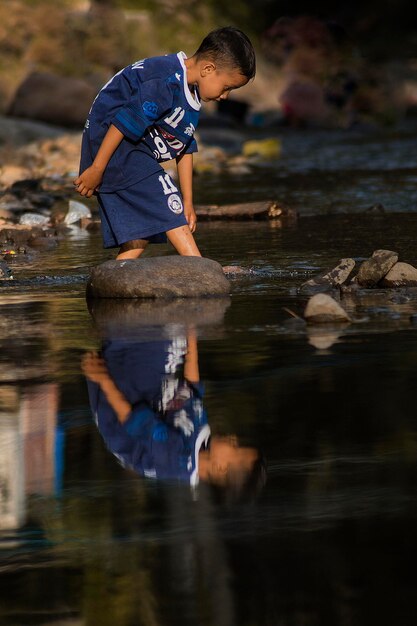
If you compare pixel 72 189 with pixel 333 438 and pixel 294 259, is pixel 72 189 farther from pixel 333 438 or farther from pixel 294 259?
pixel 333 438

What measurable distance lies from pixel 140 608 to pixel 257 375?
239 centimetres

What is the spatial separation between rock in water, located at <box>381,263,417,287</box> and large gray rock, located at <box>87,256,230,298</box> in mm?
846

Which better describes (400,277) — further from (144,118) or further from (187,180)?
(144,118)

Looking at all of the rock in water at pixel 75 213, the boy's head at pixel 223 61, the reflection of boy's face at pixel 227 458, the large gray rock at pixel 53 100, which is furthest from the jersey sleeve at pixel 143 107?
the large gray rock at pixel 53 100

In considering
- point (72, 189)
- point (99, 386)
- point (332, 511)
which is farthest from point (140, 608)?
point (72, 189)

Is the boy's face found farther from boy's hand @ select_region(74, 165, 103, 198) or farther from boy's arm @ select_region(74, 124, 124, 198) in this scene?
boy's hand @ select_region(74, 165, 103, 198)

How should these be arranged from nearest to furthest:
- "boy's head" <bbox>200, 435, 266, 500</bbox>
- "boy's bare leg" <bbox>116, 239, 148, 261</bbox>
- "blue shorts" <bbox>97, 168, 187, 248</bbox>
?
1. "boy's head" <bbox>200, 435, 266, 500</bbox>
2. "blue shorts" <bbox>97, 168, 187, 248</bbox>
3. "boy's bare leg" <bbox>116, 239, 148, 261</bbox>

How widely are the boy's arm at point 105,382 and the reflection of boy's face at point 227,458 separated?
46 centimetres

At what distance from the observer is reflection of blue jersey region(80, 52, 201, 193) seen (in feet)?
25.3

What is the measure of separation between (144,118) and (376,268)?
1.45 m

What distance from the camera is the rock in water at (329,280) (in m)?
7.77

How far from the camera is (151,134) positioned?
26.3ft

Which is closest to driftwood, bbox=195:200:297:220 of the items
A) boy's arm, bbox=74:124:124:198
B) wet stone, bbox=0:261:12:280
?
wet stone, bbox=0:261:12:280

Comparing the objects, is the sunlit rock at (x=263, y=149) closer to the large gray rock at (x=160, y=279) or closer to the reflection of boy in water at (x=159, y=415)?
the large gray rock at (x=160, y=279)
